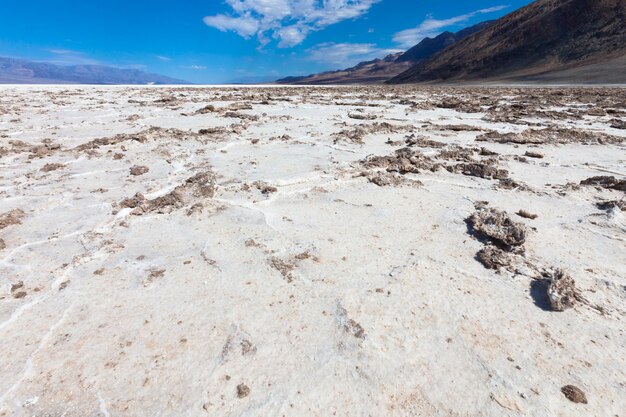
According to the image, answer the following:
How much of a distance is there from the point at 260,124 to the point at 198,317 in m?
7.41

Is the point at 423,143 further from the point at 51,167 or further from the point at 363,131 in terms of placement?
the point at 51,167

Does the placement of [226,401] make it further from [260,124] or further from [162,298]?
[260,124]

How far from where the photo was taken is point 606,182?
4445mm

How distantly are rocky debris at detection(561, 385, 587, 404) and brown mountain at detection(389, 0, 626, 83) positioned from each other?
128 feet

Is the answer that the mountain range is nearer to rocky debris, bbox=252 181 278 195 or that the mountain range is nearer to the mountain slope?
rocky debris, bbox=252 181 278 195

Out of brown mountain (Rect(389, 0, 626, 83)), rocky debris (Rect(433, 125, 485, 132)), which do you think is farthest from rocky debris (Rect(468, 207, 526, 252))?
brown mountain (Rect(389, 0, 626, 83))

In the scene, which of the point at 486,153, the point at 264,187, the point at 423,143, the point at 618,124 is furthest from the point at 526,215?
the point at 618,124

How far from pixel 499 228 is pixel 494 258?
520mm

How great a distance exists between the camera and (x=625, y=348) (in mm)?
A: 2072

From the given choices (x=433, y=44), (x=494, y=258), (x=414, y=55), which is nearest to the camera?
(x=494, y=258)

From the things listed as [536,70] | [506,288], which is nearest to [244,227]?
[506,288]

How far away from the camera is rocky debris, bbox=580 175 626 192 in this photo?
4.33 m

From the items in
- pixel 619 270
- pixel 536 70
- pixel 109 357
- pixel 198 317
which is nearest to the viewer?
pixel 109 357

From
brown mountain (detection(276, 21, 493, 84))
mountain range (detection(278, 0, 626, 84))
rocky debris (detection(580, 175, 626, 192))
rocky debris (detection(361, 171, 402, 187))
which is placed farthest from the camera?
brown mountain (detection(276, 21, 493, 84))
